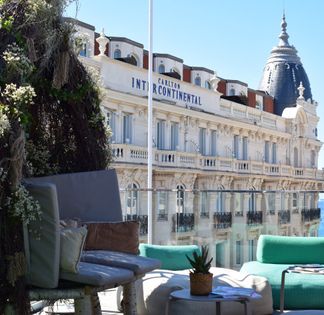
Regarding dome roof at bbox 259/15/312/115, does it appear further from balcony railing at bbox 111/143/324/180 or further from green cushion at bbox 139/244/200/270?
green cushion at bbox 139/244/200/270

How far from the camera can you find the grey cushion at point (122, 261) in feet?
13.8

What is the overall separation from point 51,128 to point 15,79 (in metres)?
1.67

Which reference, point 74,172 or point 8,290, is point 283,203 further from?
point 8,290

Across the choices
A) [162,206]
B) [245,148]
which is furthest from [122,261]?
[245,148]

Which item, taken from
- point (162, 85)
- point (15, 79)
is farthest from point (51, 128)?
point (162, 85)

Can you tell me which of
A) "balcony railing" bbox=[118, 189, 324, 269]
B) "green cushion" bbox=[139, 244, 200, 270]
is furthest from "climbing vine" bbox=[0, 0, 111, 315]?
"balcony railing" bbox=[118, 189, 324, 269]

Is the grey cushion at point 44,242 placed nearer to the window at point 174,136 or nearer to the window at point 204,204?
the window at point 204,204

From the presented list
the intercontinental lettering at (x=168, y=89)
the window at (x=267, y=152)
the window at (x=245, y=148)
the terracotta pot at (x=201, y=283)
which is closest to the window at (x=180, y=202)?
the terracotta pot at (x=201, y=283)

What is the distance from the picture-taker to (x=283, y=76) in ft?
140

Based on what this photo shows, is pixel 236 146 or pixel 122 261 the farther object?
pixel 236 146

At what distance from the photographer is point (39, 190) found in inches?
146

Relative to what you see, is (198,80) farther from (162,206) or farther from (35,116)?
(35,116)

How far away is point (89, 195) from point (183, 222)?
4815mm

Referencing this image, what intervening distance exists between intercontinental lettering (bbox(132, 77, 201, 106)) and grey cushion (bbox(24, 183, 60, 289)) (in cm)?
2087
